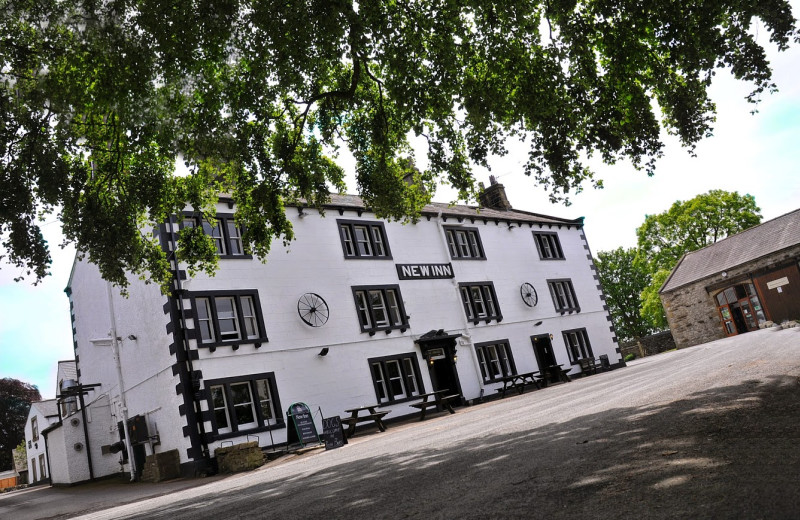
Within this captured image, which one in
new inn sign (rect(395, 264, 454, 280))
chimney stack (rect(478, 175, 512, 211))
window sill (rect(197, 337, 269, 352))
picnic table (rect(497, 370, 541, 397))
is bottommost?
picnic table (rect(497, 370, 541, 397))

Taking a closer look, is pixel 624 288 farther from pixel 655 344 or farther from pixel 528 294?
pixel 528 294

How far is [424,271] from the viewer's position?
25.9m

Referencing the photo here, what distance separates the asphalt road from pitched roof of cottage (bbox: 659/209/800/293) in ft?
102

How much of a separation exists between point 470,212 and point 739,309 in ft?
71.9

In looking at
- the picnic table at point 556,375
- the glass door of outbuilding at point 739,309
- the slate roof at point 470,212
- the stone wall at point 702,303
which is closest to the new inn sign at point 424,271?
the slate roof at point 470,212

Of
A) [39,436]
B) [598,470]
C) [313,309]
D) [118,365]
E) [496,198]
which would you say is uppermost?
[496,198]

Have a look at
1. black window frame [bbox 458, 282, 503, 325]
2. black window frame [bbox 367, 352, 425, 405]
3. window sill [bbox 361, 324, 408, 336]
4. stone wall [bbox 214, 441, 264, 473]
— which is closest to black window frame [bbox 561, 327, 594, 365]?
black window frame [bbox 458, 282, 503, 325]

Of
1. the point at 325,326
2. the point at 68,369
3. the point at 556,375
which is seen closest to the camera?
the point at 325,326

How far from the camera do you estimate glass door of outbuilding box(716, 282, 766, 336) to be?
37.7m

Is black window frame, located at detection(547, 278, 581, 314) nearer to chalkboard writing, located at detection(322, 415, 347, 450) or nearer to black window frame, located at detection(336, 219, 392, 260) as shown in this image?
black window frame, located at detection(336, 219, 392, 260)

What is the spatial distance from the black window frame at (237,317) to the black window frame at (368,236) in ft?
15.9

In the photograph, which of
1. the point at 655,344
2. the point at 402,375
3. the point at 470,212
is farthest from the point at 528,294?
the point at 655,344

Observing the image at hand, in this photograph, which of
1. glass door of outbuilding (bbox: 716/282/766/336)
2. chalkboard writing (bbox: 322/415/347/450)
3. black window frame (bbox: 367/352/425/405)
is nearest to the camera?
chalkboard writing (bbox: 322/415/347/450)

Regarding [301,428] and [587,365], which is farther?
[587,365]
